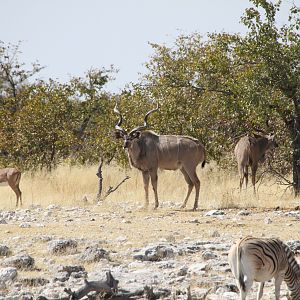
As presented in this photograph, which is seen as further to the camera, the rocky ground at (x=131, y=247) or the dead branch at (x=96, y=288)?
the rocky ground at (x=131, y=247)

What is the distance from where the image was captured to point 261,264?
26.3 feet

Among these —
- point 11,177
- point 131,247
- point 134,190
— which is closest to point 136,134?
point 134,190

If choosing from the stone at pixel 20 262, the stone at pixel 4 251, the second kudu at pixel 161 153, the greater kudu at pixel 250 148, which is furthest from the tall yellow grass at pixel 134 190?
the stone at pixel 20 262

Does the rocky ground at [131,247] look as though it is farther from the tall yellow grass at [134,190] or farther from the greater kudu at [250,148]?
the greater kudu at [250,148]

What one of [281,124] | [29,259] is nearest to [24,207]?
[281,124]

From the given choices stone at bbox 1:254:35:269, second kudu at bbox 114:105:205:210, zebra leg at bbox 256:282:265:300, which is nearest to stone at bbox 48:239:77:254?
stone at bbox 1:254:35:269

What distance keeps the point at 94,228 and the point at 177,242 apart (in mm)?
2211

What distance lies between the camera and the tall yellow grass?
18.4 meters

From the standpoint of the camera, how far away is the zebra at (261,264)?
7.86m

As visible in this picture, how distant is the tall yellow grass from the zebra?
340 inches

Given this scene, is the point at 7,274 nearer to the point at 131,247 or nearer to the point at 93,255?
the point at 93,255

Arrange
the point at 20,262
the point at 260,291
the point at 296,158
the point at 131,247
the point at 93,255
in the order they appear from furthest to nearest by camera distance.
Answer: the point at 296,158 < the point at 131,247 < the point at 93,255 < the point at 20,262 < the point at 260,291

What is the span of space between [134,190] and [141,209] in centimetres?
365

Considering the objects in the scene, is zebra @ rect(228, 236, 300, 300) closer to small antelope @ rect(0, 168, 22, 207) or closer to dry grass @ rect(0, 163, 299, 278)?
dry grass @ rect(0, 163, 299, 278)
